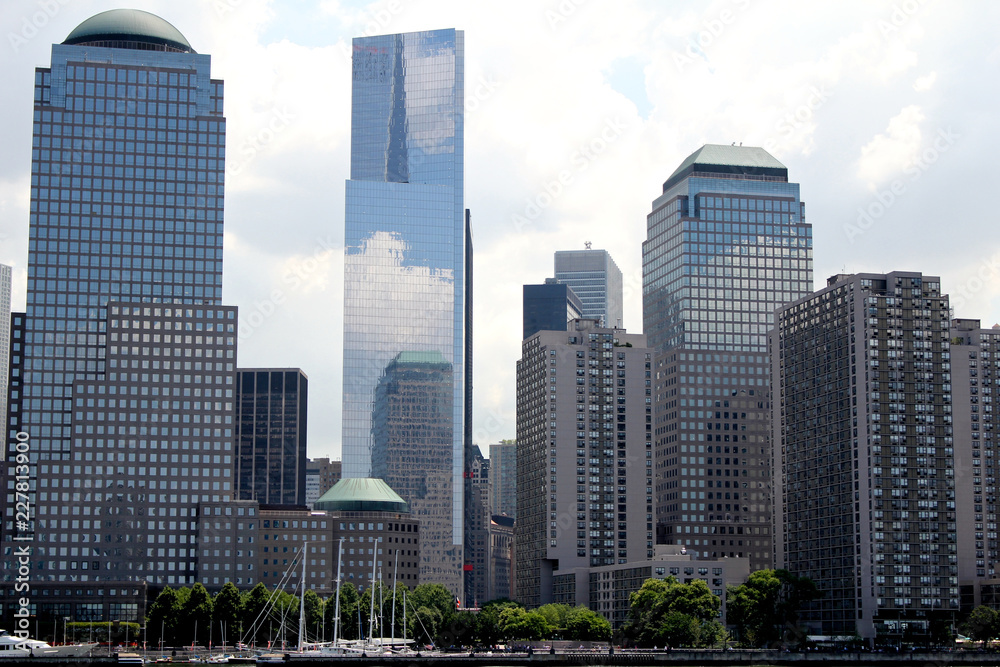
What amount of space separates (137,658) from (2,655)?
18571mm

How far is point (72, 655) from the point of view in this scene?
193 m

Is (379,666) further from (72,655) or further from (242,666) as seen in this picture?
(72,655)

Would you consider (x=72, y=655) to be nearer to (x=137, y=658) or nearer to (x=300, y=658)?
(x=137, y=658)

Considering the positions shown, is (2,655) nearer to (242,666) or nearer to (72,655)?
(72,655)

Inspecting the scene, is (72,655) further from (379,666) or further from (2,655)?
(379,666)

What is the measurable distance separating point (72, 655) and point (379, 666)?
4351 centimetres

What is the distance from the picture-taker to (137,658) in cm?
19588

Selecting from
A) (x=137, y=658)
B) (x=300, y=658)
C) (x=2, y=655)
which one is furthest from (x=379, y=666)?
(x=2, y=655)

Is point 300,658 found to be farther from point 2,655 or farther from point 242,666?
point 2,655

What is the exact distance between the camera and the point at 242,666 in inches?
7859

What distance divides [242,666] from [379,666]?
20039mm

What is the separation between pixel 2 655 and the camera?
192875mm

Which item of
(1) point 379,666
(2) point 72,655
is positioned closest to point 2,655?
(2) point 72,655

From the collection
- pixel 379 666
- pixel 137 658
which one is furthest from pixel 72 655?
pixel 379 666
